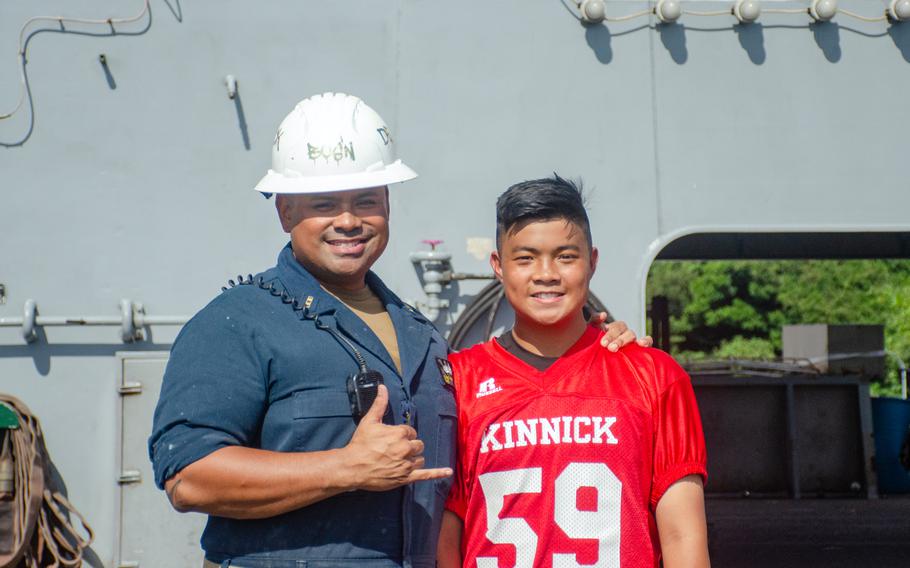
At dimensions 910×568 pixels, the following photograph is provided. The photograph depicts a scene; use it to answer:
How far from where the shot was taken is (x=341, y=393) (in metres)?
2.27

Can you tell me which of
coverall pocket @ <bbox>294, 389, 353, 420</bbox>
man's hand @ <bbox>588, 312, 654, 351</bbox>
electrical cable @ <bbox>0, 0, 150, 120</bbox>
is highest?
electrical cable @ <bbox>0, 0, 150, 120</bbox>

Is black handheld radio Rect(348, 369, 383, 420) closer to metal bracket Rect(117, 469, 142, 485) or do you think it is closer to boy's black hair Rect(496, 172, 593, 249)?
boy's black hair Rect(496, 172, 593, 249)

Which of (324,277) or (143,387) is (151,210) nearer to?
(143,387)

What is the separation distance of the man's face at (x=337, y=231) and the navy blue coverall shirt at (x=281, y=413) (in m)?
0.12

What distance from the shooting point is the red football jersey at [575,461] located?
246 centimetres

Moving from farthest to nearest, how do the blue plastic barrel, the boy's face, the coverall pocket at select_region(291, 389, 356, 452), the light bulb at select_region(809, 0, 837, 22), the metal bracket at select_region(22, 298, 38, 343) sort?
the blue plastic barrel, the light bulb at select_region(809, 0, 837, 22), the metal bracket at select_region(22, 298, 38, 343), the boy's face, the coverall pocket at select_region(291, 389, 356, 452)

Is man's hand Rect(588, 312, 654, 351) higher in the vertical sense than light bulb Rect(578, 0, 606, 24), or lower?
lower

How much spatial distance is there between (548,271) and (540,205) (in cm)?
18

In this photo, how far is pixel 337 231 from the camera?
247 cm

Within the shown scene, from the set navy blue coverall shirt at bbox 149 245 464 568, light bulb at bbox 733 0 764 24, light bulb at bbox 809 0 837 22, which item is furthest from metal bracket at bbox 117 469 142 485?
light bulb at bbox 809 0 837 22

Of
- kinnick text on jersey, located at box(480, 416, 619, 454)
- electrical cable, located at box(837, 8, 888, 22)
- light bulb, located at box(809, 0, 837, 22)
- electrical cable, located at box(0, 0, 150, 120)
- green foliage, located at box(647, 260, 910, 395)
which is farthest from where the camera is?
green foliage, located at box(647, 260, 910, 395)

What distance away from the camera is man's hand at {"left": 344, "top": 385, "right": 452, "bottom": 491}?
210 cm

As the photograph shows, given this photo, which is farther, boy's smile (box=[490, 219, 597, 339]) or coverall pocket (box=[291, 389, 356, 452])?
boy's smile (box=[490, 219, 597, 339])

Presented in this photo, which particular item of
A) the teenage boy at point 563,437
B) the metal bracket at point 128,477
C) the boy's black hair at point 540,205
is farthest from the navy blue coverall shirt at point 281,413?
the metal bracket at point 128,477
